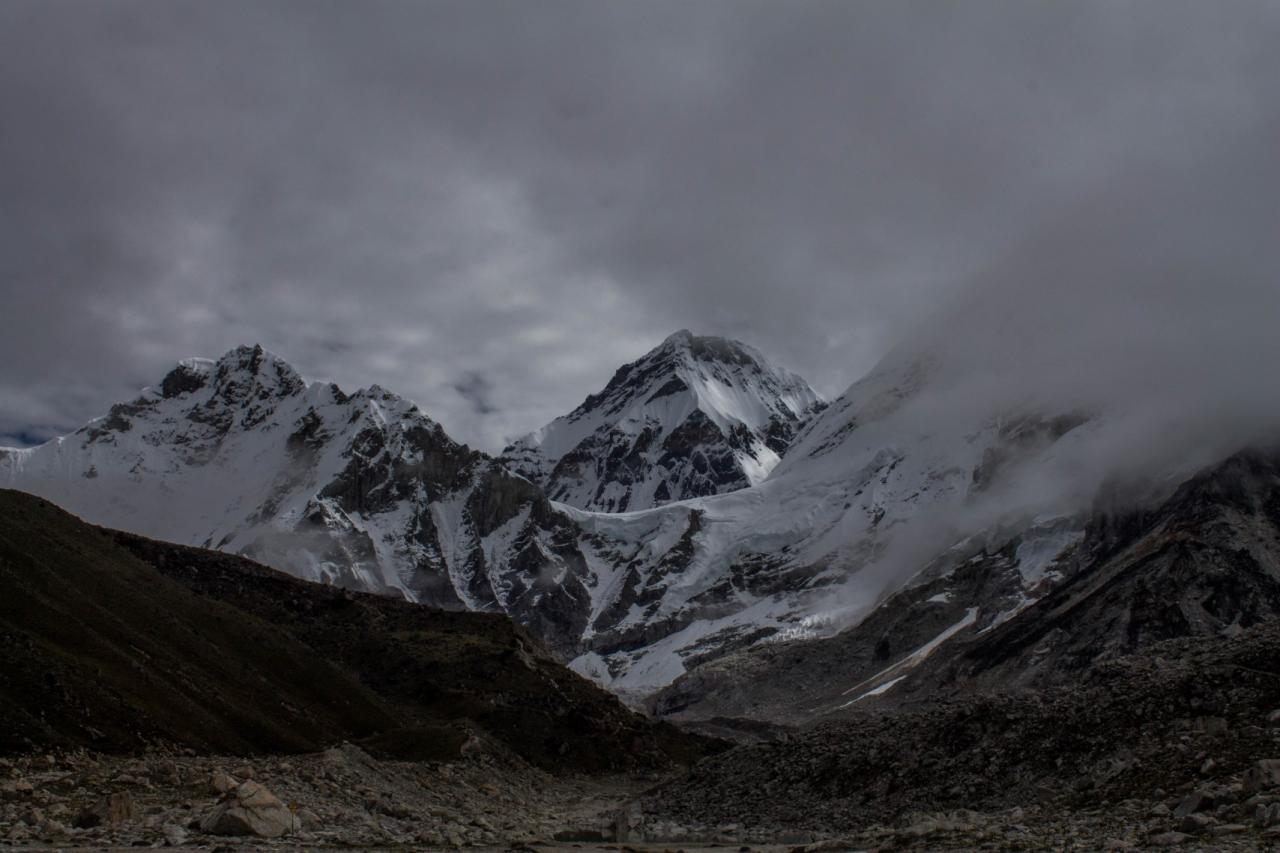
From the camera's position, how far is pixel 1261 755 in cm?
3784

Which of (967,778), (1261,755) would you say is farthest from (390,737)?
(1261,755)

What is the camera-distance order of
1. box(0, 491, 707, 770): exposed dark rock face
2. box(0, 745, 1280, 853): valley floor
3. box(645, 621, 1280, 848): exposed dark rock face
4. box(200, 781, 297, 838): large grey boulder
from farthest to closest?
box(0, 491, 707, 770): exposed dark rock face, box(200, 781, 297, 838): large grey boulder, box(645, 621, 1280, 848): exposed dark rock face, box(0, 745, 1280, 853): valley floor

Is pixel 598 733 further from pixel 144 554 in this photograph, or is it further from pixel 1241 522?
pixel 1241 522

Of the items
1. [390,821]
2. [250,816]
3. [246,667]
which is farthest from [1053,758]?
[246,667]

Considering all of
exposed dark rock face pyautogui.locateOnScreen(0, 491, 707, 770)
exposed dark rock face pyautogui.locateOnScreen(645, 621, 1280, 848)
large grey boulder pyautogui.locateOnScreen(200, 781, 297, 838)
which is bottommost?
exposed dark rock face pyautogui.locateOnScreen(645, 621, 1280, 848)

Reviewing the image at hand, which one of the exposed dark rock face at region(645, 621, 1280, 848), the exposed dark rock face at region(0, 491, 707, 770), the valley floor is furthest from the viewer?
the exposed dark rock face at region(0, 491, 707, 770)

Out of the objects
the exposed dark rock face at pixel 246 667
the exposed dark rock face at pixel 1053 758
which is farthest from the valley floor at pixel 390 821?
the exposed dark rock face at pixel 246 667

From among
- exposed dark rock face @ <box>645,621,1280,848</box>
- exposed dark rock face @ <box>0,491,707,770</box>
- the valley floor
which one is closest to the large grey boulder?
the valley floor

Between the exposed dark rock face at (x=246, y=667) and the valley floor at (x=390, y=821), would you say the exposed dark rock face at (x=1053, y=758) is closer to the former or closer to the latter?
the valley floor at (x=390, y=821)

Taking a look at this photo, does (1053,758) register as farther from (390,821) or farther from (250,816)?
(250,816)

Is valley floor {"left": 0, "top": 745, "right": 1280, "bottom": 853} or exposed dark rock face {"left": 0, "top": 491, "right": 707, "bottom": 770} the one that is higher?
exposed dark rock face {"left": 0, "top": 491, "right": 707, "bottom": 770}

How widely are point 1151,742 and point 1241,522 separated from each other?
17471cm

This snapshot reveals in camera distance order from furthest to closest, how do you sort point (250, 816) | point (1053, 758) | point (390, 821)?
point (390, 821)
point (1053, 758)
point (250, 816)

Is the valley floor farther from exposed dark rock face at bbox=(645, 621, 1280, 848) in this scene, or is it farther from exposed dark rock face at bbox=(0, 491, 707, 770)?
exposed dark rock face at bbox=(0, 491, 707, 770)
